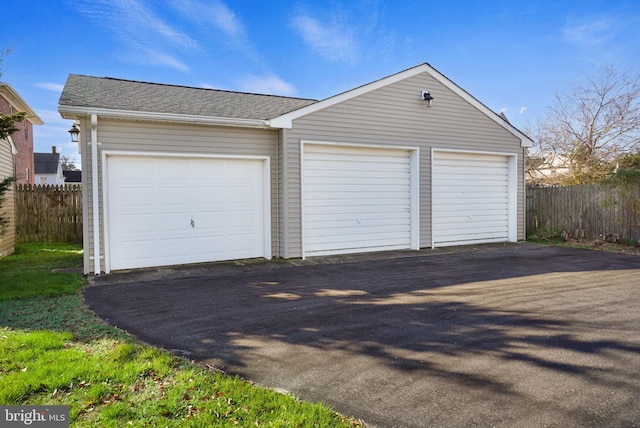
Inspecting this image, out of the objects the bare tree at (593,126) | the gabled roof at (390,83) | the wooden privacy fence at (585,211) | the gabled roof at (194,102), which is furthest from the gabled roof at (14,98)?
the bare tree at (593,126)

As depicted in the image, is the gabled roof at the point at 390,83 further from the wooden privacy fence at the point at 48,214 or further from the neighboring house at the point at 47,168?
the neighboring house at the point at 47,168

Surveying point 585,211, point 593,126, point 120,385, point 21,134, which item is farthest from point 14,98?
point 593,126

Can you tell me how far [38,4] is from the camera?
10.2 meters

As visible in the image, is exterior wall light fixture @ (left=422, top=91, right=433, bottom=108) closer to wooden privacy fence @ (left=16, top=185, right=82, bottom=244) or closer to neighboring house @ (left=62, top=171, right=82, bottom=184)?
wooden privacy fence @ (left=16, top=185, right=82, bottom=244)

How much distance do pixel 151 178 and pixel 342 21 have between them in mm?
8246

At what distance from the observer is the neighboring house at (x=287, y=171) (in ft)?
25.0

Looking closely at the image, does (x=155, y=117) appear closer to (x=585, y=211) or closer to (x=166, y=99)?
(x=166, y=99)

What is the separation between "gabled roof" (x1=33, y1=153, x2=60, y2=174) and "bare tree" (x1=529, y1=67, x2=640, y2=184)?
3973cm

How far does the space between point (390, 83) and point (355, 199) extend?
3.00 m

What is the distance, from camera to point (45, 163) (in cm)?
3722

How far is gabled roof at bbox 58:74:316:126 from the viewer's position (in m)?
7.31

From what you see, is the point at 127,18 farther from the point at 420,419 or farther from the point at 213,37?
the point at 420,419

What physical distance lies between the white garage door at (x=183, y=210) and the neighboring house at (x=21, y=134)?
23.2 ft

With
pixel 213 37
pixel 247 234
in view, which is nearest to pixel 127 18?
pixel 213 37
